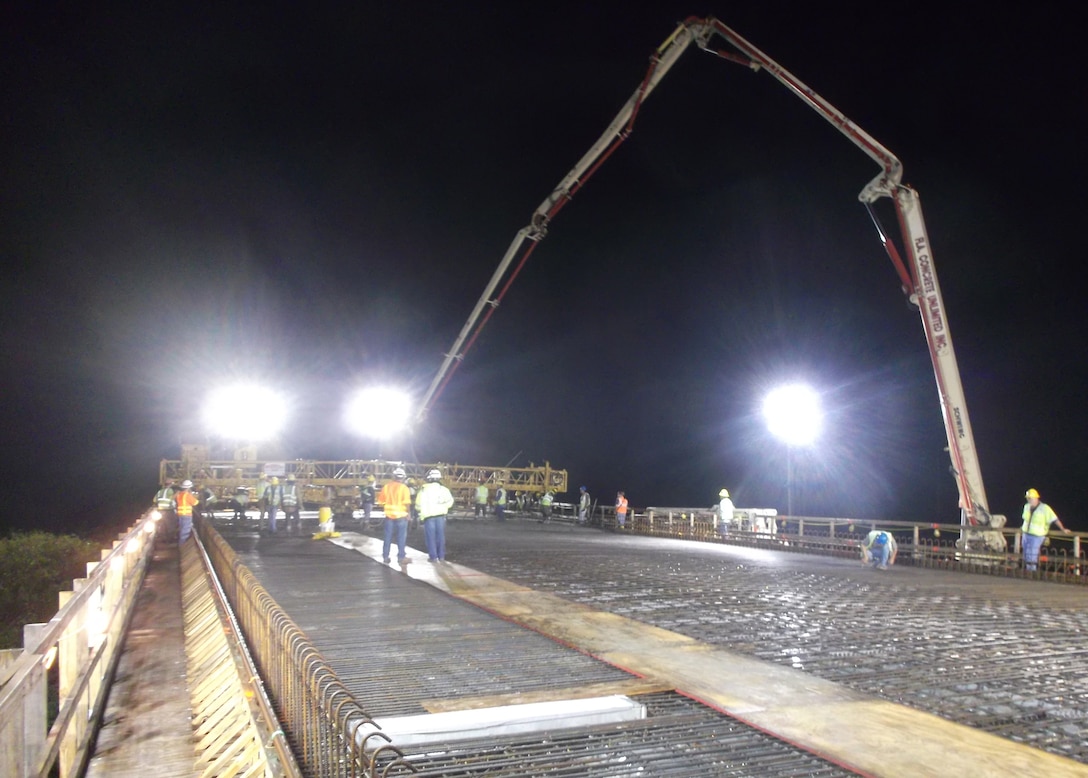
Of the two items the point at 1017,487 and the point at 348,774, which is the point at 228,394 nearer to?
the point at 348,774

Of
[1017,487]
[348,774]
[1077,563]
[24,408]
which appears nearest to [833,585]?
[1077,563]

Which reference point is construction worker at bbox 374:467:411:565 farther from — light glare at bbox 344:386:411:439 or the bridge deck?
light glare at bbox 344:386:411:439

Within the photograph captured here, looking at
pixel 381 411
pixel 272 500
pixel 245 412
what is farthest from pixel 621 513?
pixel 245 412

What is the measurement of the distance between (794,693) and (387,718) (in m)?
2.99

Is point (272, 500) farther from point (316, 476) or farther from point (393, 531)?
point (316, 476)

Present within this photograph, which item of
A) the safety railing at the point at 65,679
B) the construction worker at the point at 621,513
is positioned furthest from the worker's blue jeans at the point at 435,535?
the construction worker at the point at 621,513

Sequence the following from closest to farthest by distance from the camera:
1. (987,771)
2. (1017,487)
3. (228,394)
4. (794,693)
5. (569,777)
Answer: (569,777)
(987,771)
(794,693)
(228,394)
(1017,487)

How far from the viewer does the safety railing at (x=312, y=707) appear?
351 cm

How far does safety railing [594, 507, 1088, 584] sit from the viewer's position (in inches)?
577

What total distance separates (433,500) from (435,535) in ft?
2.62

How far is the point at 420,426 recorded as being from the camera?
48.5 metres

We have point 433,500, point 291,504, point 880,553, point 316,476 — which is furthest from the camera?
point 316,476

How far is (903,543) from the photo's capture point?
66.7 ft

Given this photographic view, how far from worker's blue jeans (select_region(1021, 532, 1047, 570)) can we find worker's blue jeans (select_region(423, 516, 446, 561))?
1066 centimetres
